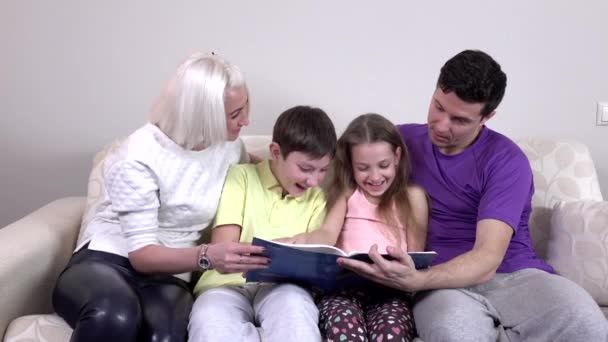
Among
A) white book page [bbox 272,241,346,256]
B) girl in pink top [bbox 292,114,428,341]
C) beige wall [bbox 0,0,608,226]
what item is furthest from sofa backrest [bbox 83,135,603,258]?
white book page [bbox 272,241,346,256]

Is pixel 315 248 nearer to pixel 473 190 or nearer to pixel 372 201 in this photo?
pixel 372 201

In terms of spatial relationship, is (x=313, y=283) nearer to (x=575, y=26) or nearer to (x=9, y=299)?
(x=9, y=299)

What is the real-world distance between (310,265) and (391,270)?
19 centimetres

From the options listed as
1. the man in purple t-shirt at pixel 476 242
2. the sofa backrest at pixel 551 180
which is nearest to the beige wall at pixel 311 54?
the sofa backrest at pixel 551 180

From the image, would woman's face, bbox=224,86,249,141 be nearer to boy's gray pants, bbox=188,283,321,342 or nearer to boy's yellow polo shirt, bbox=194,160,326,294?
boy's yellow polo shirt, bbox=194,160,326,294

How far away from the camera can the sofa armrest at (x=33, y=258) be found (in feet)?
5.27

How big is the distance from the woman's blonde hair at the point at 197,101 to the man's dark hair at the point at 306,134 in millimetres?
171

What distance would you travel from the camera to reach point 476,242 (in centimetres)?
165

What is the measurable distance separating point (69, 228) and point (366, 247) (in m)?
0.88

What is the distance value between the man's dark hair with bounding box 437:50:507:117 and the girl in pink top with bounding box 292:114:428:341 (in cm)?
23

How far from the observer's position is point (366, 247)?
1.80 m

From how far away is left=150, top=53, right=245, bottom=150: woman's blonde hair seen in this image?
5.28 feet

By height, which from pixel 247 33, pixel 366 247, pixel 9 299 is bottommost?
pixel 9 299

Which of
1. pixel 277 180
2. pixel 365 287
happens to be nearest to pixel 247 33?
pixel 277 180
